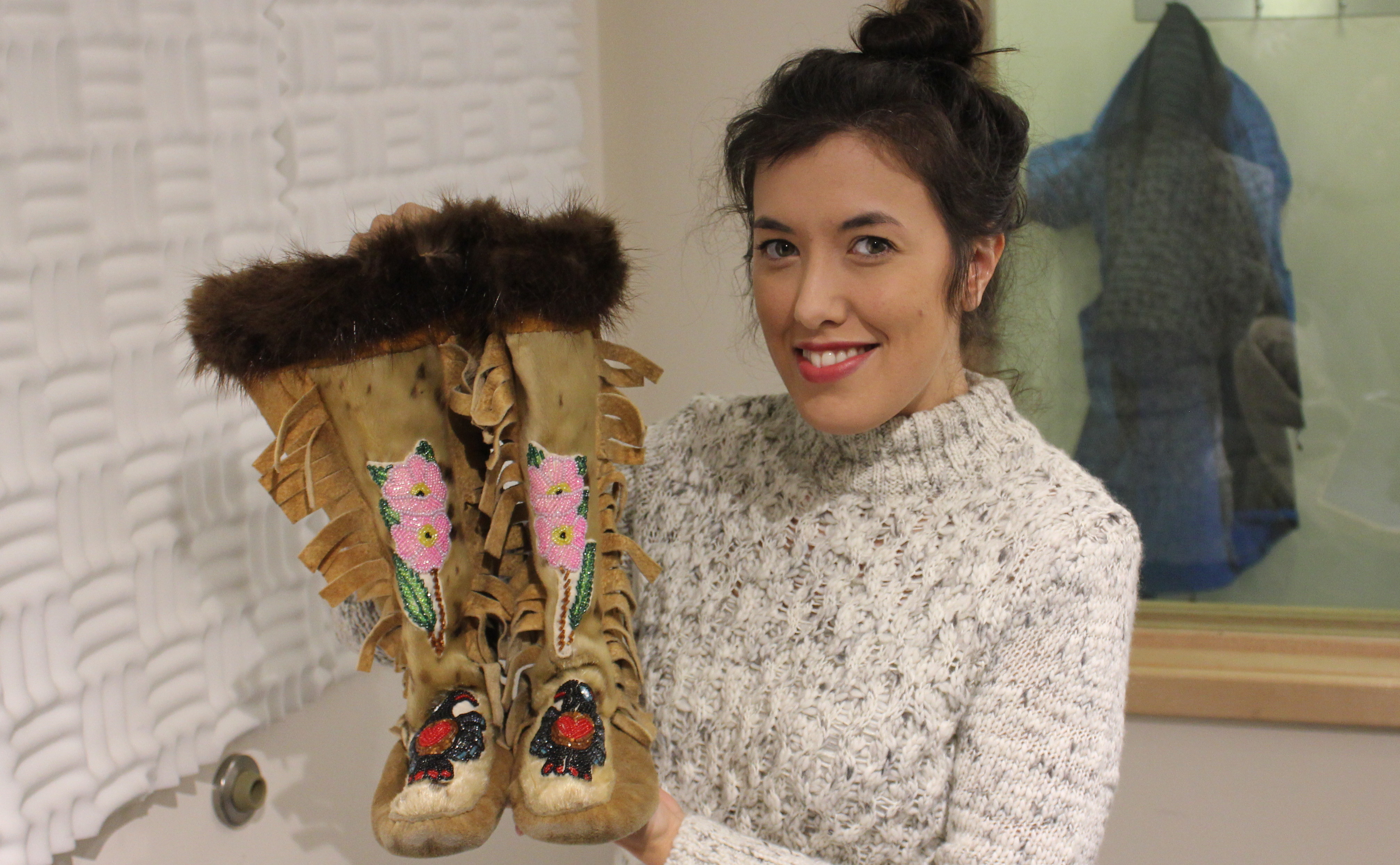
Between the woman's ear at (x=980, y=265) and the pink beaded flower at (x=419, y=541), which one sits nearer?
the pink beaded flower at (x=419, y=541)

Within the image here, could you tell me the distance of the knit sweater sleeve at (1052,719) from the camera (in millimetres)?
1038

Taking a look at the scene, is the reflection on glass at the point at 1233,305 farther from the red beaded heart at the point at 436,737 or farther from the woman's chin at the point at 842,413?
the red beaded heart at the point at 436,737

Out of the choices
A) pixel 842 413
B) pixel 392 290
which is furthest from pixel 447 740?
pixel 842 413

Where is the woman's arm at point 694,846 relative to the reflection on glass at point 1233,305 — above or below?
below

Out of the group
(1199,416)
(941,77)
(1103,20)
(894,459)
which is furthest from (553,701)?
(1103,20)

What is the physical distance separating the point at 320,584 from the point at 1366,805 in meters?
1.87

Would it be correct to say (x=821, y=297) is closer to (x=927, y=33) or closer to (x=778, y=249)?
(x=778, y=249)

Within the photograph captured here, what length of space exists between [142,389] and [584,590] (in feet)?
1.97

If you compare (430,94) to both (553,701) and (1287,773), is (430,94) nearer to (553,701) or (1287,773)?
(553,701)

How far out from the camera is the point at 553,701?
1012 millimetres

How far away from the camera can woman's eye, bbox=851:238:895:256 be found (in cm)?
112

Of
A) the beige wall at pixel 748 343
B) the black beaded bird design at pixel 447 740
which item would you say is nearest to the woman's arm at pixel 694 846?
the black beaded bird design at pixel 447 740

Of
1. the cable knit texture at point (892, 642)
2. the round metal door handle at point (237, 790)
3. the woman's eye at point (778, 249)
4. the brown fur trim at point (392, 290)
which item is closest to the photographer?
the brown fur trim at point (392, 290)

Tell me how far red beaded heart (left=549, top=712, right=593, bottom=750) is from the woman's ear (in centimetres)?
61
